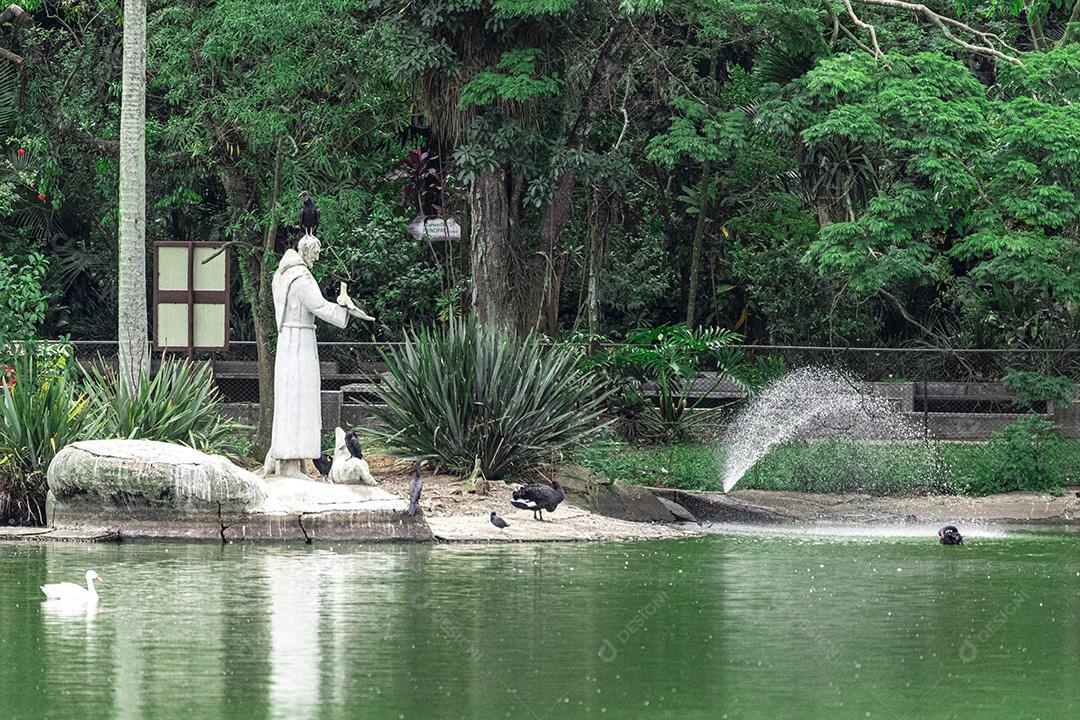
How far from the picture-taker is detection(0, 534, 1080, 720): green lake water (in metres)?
10.0

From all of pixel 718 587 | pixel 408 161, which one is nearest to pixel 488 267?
pixel 408 161

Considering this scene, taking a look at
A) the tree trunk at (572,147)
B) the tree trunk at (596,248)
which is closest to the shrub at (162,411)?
the tree trunk at (572,147)

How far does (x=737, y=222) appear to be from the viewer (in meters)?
33.4

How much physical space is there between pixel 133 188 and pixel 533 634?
35.7 feet

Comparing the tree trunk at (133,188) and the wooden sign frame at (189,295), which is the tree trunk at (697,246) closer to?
the wooden sign frame at (189,295)

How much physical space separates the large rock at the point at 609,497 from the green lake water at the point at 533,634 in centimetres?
294

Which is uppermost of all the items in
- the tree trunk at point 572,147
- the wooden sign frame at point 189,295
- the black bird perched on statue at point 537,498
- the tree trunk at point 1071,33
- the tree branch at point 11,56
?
the tree branch at point 11,56

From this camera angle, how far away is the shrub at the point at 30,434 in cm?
1794

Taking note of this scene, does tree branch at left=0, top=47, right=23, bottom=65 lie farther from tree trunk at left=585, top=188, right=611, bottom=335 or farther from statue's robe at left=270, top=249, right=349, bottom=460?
statue's robe at left=270, top=249, right=349, bottom=460

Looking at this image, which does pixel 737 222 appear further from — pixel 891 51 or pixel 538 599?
pixel 538 599

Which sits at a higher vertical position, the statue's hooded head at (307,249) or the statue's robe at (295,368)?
the statue's hooded head at (307,249)

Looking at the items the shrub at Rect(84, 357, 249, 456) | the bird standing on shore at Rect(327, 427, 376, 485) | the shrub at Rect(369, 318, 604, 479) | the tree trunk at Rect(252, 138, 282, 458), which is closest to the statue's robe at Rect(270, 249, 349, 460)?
the bird standing on shore at Rect(327, 427, 376, 485)

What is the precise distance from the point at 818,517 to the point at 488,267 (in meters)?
6.01

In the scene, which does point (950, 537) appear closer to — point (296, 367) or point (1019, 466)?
point (1019, 466)
